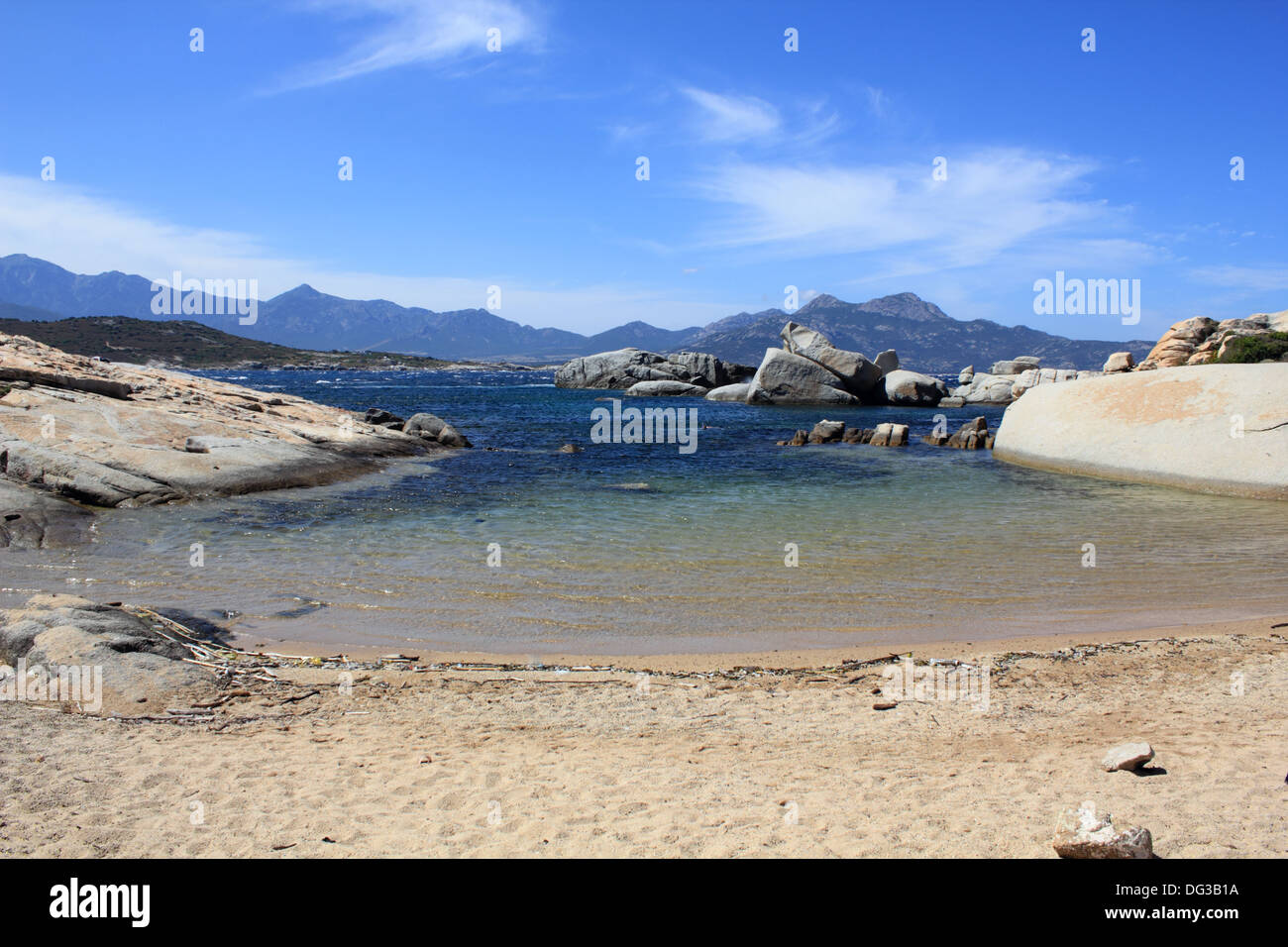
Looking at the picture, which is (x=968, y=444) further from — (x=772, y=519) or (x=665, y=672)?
(x=665, y=672)

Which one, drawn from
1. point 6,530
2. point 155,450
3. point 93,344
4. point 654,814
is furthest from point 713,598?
point 93,344

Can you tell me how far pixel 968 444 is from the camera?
28.3m

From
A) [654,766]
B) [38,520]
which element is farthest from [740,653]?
[38,520]

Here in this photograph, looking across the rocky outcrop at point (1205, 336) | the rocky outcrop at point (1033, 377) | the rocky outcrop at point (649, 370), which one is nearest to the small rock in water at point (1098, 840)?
the rocky outcrop at point (1205, 336)

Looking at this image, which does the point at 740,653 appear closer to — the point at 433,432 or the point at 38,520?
the point at 38,520

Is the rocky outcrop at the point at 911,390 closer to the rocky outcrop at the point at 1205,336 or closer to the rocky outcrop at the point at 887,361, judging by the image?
the rocky outcrop at the point at 887,361

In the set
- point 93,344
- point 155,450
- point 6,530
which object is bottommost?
point 6,530

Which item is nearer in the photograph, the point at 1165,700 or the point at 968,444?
the point at 1165,700

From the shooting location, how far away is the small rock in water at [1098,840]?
377 centimetres

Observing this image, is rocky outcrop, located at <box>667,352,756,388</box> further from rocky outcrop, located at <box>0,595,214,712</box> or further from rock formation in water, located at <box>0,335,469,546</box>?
rocky outcrop, located at <box>0,595,214,712</box>
